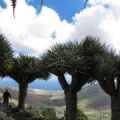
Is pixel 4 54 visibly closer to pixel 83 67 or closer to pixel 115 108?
pixel 83 67

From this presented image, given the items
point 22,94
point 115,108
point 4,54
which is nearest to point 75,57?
point 115,108

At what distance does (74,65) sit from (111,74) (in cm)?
273

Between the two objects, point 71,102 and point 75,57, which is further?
point 71,102

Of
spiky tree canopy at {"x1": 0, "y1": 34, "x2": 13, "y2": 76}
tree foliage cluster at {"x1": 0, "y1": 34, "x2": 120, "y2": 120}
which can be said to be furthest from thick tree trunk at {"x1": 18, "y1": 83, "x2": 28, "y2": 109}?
tree foliage cluster at {"x1": 0, "y1": 34, "x2": 120, "y2": 120}

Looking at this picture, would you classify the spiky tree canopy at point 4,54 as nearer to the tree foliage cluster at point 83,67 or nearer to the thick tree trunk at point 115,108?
the tree foliage cluster at point 83,67

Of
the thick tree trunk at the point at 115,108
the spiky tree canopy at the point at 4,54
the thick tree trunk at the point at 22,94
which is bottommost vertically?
the thick tree trunk at the point at 115,108

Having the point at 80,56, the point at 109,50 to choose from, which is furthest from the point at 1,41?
the point at 109,50

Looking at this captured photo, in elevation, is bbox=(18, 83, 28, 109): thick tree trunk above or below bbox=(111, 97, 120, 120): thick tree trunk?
above

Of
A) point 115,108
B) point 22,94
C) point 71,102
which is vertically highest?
point 22,94

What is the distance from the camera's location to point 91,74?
19.0 m

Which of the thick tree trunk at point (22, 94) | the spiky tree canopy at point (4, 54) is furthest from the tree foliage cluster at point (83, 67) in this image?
the thick tree trunk at point (22, 94)

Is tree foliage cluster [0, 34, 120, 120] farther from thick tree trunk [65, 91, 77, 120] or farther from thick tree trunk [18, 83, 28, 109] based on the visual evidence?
thick tree trunk [18, 83, 28, 109]

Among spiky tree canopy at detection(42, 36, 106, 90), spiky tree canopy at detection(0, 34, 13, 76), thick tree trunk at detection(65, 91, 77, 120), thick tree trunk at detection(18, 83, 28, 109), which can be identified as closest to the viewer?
spiky tree canopy at detection(42, 36, 106, 90)

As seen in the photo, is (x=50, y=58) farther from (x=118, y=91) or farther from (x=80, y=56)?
(x=118, y=91)
